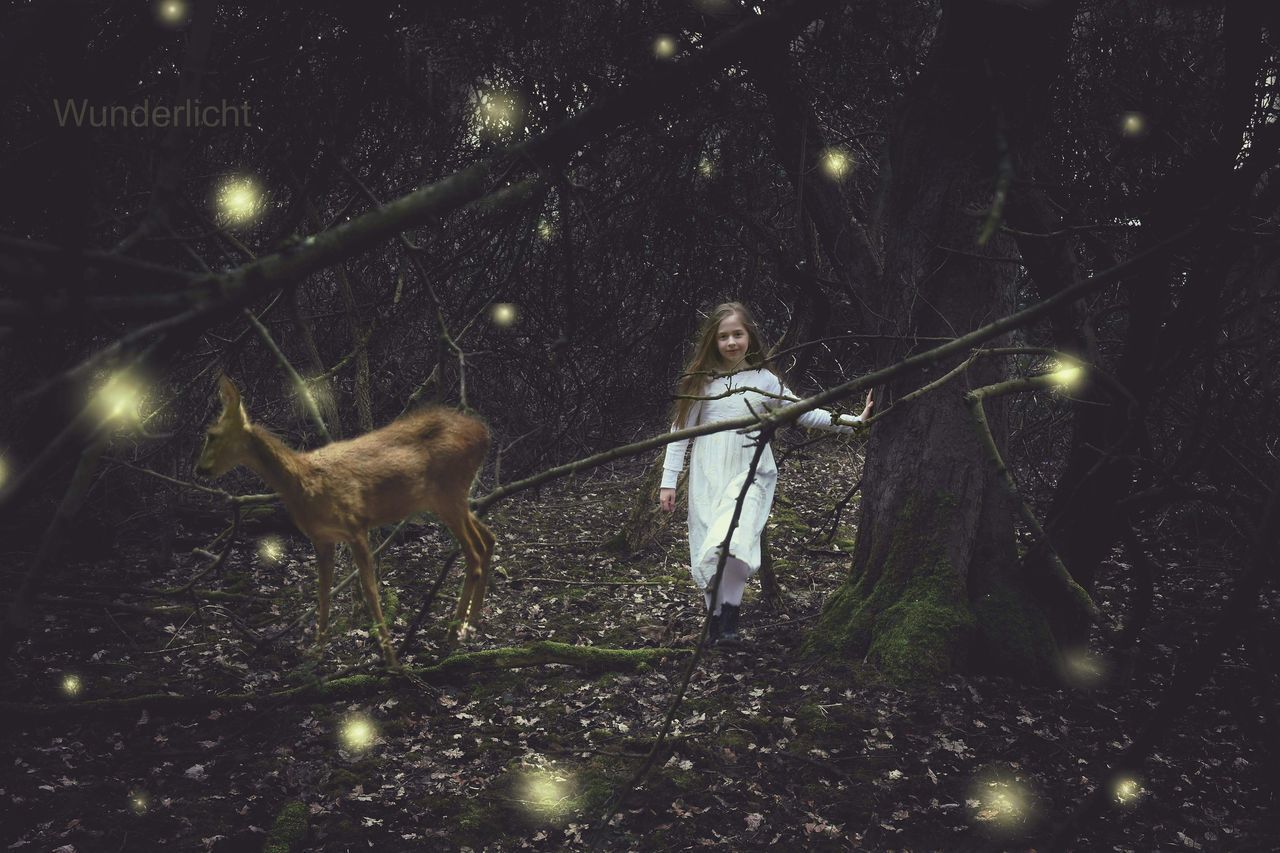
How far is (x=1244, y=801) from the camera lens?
4.19 meters

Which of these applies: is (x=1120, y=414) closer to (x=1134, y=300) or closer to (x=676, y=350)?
(x=1134, y=300)

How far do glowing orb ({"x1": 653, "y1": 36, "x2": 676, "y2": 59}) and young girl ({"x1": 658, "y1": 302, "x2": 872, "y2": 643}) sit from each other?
1694 mm

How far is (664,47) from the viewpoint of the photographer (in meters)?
4.34

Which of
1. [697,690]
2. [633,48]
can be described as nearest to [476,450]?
[633,48]

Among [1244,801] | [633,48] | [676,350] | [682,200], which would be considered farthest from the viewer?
[676,350]

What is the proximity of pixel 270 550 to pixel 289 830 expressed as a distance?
12.9 ft

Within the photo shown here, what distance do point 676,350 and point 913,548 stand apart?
8.73ft

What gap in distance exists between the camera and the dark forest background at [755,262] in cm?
190

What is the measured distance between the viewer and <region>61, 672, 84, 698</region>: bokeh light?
16.4ft

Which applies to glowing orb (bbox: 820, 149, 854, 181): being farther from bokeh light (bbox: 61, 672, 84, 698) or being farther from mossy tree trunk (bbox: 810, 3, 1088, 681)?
bokeh light (bbox: 61, 672, 84, 698)

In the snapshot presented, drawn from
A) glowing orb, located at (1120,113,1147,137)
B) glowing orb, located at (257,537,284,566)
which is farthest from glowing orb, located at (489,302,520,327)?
glowing orb, located at (257,537,284,566)

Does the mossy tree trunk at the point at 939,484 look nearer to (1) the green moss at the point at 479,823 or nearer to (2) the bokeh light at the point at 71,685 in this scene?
(1) the green moss at the point at 479,823

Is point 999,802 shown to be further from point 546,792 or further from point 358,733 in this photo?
point 358,733

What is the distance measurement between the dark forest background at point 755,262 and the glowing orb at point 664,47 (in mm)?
72
